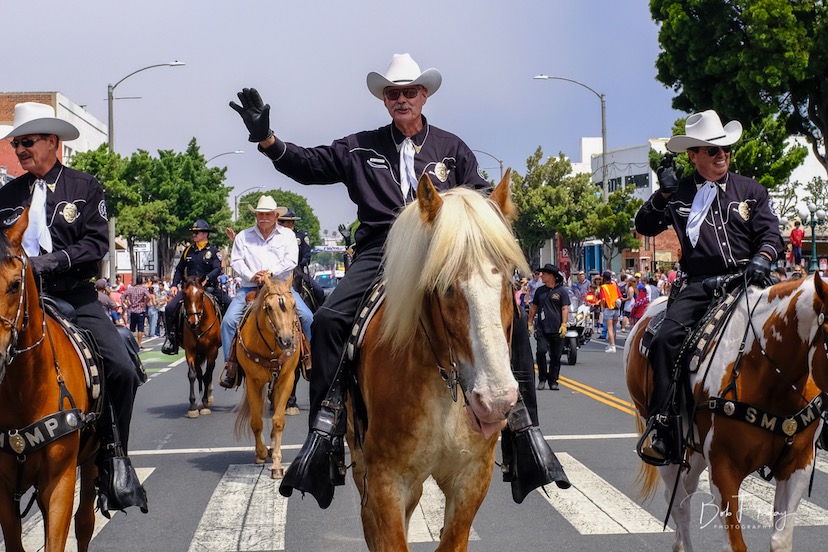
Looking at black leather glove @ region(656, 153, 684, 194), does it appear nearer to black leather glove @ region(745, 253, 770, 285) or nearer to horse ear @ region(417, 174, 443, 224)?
black leather glove @ region(745, 253, 770, 285)

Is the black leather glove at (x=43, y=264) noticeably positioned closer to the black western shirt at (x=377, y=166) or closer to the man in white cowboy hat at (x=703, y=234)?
the black western shirt at (x=377, y=166)

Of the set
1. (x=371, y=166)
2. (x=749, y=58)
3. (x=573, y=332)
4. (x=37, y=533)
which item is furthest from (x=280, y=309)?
(x=749, y=58)

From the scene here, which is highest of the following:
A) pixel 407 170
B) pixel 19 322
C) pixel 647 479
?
pixel 407 170

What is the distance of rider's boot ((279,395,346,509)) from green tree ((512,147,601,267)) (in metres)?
50.1

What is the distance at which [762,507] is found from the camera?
812 centimetres

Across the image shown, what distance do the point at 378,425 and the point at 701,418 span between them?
2416 millimetres

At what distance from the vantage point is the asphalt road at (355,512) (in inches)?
289

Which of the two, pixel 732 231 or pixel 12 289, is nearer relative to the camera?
pixel 12 289

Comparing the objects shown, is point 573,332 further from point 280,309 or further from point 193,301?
point 280,309

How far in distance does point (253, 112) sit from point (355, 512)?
4.08 metres

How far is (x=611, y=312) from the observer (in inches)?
1029

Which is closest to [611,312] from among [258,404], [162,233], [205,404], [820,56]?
[820,56]

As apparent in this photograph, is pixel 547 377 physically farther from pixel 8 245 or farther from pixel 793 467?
pixel 8 245

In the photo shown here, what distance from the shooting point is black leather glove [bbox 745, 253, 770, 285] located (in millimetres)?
6438
